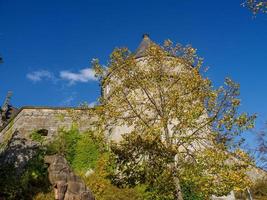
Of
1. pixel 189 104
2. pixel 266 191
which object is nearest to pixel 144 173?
pixel 189 104

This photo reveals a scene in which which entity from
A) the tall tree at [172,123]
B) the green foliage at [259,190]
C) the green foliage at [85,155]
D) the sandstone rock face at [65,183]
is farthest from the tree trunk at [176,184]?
the green foliage at [259,190]

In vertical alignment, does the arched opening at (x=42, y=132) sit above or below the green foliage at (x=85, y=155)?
above

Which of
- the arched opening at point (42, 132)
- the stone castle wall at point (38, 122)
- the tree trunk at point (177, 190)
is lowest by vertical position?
the tree trunk at point (177, 190)

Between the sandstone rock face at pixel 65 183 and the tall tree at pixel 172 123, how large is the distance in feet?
8.89

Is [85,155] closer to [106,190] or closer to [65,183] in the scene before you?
[106,190]

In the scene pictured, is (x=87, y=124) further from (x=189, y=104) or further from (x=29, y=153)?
(x=189, y=104)

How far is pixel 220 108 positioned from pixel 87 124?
12.7 metres

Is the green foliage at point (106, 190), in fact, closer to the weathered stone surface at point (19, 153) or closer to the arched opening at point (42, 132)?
the weathered stone surface at point (19, 153)

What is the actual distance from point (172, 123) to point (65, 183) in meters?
6.19

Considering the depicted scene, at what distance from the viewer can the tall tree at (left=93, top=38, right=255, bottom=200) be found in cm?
1308

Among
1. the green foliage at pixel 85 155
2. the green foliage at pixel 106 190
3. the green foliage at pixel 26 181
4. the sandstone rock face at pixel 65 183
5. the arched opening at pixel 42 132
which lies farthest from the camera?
the arched opening at pixel 42 132

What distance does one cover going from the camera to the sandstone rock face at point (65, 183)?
16.2 meters

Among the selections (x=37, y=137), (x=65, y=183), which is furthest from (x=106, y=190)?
(x=37, y=137)

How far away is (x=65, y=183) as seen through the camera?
54.7 feet
